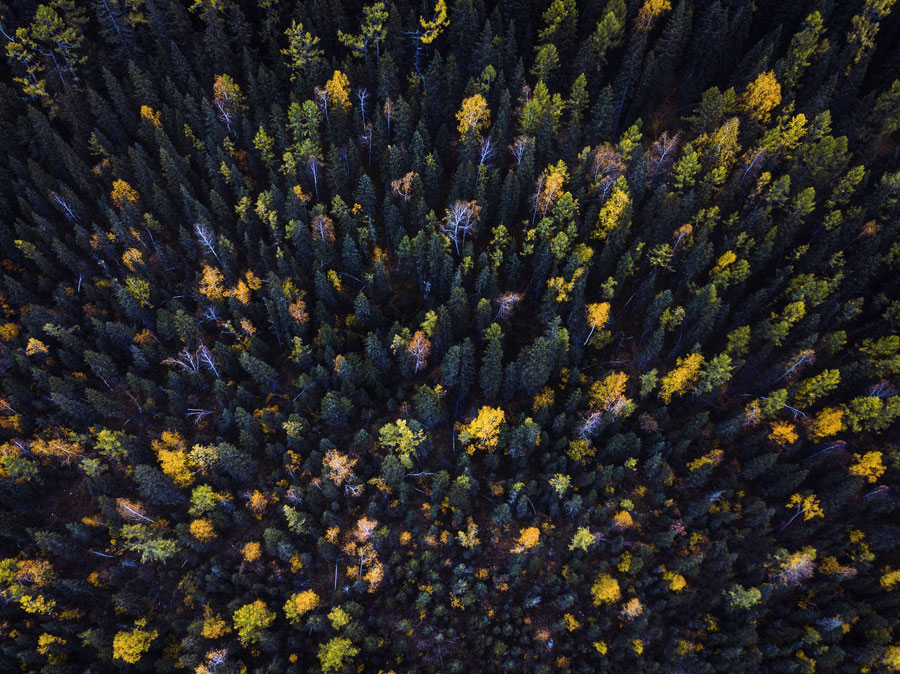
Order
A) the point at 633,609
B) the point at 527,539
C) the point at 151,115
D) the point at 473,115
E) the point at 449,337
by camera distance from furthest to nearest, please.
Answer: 1. the point at 151,115
2. the point at 473,115
3. the point at 449,337
4. the point at 527,539
5. the point at 633,609

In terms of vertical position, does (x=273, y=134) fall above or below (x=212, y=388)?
above

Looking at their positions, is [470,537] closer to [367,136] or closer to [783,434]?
[783,434]

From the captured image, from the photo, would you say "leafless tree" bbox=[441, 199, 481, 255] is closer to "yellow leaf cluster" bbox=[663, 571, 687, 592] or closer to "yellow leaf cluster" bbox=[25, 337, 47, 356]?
"yellow leaf cluster" bbox=[663, 571, 687, 592]

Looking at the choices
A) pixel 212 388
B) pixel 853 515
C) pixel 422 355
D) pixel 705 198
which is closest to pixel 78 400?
pixel 212 388

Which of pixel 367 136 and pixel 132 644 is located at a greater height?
pixel 367 136

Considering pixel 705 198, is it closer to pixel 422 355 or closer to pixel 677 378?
pixel 677 378

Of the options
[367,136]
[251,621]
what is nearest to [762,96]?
[367,136]

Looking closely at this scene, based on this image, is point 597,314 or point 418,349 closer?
point 418,349
